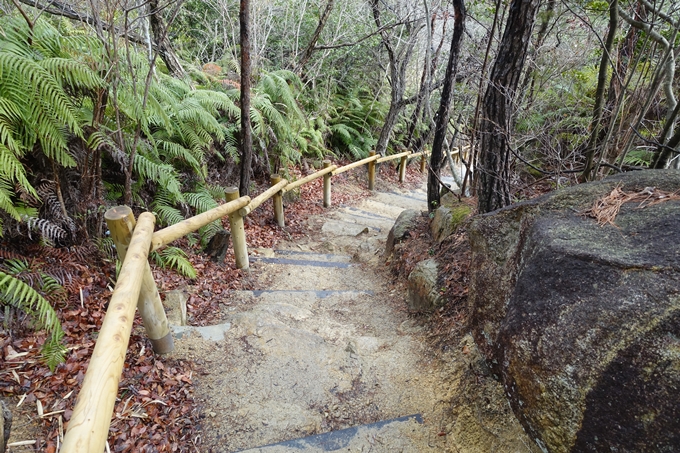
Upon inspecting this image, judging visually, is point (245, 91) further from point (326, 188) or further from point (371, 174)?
point (371, 174)

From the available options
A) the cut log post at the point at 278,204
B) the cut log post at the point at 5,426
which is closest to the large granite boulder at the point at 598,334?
the cut log post at the point at 5,426

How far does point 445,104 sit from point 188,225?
359cm

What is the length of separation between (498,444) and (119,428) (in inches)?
70.9

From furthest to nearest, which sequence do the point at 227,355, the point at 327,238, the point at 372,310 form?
1. the point at 327,238
2. the point at 372,310
3. the point at 227,355

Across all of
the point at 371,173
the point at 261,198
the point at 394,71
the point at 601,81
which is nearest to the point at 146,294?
the point at 261,198

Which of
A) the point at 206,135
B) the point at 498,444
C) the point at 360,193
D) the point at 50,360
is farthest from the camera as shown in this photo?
the point at 360,193

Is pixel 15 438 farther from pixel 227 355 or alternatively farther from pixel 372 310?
pixel 372 310

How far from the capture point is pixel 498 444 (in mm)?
1663

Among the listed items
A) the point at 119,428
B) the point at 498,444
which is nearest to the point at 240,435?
the point at 119,428

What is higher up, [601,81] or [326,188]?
[601,81]

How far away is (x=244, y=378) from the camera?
2205mm

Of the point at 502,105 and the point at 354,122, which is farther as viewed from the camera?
the point at 354,122

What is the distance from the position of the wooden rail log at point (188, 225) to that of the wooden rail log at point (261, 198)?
11 cm

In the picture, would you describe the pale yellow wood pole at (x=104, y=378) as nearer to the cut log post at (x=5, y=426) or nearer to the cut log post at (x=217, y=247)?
the cut log post at (x=5, y=426)
